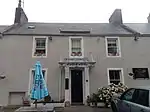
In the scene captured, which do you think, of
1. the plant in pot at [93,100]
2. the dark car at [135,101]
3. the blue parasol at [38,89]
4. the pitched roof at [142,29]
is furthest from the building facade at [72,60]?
the dark car at [135,101]

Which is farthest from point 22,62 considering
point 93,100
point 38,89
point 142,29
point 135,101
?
point 142,29

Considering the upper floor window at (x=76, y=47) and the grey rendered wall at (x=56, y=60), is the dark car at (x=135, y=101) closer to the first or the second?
the grey rendered wall at (x=56, y=60)

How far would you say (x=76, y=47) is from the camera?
12125mm

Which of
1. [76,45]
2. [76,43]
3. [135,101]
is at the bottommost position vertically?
[135,101]

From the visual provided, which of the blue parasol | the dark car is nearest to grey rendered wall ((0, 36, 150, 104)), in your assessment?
the blue parasol

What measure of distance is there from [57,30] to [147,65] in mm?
7235

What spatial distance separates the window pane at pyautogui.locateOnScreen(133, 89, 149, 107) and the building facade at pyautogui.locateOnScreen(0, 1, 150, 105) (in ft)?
20.1

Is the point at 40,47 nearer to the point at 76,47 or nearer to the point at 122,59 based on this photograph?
the point at 76,47

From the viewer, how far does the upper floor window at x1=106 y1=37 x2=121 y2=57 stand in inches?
471

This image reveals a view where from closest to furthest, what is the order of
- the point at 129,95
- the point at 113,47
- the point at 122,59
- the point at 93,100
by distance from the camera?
the point at 129,95 < the point at 93,100 < the point at 122,59 < the point at 113,47

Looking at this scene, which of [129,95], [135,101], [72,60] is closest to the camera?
[135,101]

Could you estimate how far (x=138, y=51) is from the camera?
12.0 metres

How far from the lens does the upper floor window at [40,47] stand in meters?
11.7

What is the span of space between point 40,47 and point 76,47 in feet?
8.68
